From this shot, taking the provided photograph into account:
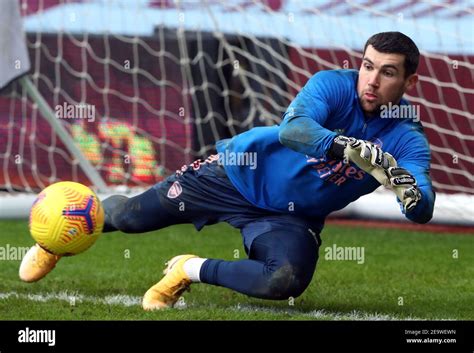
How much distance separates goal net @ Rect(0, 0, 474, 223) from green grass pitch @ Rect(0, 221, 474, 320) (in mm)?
1771

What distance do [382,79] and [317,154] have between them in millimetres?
501

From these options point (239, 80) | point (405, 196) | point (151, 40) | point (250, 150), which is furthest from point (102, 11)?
point (405, 196)

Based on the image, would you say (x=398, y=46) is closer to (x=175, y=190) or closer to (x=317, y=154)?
(x=317, y=154)

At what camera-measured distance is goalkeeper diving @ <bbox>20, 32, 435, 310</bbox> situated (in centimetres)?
478

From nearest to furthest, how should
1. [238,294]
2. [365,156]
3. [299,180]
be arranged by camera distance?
[365,156] → [299,180] → [238,294]

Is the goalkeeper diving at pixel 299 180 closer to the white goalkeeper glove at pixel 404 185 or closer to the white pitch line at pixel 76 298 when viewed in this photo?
the white goalkeeper glove at pixel 404 185

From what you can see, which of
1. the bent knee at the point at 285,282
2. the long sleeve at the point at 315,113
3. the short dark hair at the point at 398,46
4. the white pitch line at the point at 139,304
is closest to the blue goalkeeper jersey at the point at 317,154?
the long sleeve at the point at 315,113

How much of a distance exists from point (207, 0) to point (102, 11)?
3.34ft

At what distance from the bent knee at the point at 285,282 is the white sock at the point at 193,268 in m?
0.39

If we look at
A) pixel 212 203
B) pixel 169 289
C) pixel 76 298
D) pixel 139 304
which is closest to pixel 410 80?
pixel 212 203

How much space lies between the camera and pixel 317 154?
15.6ft

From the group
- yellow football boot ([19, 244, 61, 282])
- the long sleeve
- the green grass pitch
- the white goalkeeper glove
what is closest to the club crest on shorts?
the green grass pitch

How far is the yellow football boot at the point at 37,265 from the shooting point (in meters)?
5.72

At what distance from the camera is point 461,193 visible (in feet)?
31.6
